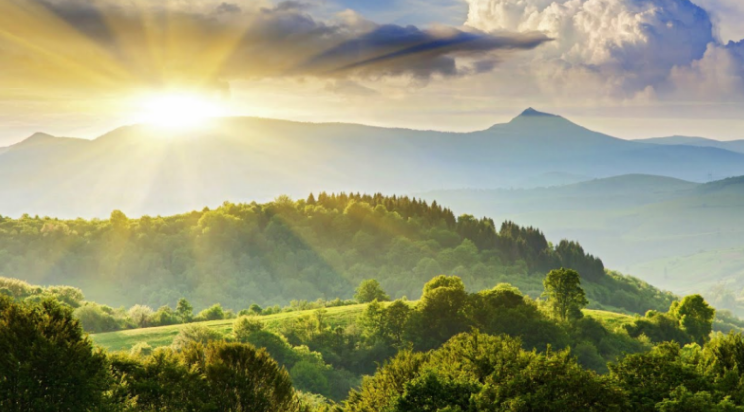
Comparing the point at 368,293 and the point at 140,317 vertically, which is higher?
the point at 368,293

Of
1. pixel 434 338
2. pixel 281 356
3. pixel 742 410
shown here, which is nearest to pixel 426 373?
pixel 742 410

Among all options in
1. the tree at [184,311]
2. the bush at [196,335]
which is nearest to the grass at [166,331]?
the bush at [196,335]

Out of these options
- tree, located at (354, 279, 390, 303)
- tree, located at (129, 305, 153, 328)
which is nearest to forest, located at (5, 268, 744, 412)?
tree, located at (129, 305, 153, 328)

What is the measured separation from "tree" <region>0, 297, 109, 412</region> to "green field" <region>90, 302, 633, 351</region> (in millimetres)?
68494

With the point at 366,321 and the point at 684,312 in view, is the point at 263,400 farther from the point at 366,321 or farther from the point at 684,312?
the point at 684,312

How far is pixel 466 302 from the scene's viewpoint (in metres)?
108

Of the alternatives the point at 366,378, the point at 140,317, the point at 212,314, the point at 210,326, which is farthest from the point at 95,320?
the point at 366,378

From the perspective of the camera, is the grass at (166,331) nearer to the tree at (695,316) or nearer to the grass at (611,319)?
the grass at (611,319)

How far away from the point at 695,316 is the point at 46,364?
4728 inches

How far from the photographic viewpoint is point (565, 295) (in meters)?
116

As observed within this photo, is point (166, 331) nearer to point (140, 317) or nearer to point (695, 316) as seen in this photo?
point (140, 317)

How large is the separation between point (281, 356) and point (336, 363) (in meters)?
15.8

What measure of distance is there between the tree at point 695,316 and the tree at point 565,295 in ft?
74.0

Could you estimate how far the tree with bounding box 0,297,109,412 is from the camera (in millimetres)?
32375
